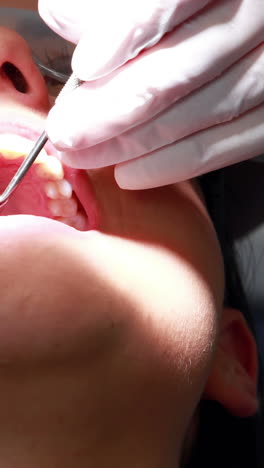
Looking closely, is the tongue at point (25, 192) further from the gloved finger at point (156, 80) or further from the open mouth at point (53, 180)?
the gloved finger at point (156, 80)

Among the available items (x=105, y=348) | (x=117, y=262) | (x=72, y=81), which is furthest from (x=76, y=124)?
(x=105, y=348)

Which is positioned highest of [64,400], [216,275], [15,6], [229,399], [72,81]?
[72,81]

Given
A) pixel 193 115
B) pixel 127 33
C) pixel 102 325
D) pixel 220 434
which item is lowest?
pixel 220 434

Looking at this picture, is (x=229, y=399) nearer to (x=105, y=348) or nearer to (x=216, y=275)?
(x=216, y=275)

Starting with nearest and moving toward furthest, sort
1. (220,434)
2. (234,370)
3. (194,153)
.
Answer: (194,153), (234,370), (220,434)

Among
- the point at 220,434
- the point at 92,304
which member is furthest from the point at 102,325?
the point at 220,434

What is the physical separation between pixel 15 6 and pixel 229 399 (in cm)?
114

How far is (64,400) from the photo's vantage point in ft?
2.36

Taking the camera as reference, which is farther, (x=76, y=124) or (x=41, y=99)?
→ (x=41, y=99)

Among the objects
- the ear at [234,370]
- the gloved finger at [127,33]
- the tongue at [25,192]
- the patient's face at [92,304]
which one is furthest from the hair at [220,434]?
the gloved finger at [127,33]

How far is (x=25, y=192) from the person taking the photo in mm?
996

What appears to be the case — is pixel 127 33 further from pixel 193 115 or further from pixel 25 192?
pixel 25 192

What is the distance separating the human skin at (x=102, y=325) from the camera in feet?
2.29

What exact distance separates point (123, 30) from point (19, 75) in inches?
9.1
